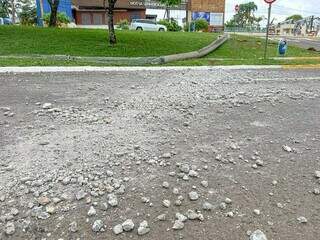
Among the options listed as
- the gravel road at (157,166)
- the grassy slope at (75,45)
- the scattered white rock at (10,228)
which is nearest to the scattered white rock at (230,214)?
the gravel road at (157,166)

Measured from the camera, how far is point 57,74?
902cm

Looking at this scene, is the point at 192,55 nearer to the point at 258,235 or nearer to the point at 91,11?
the point at 258,235

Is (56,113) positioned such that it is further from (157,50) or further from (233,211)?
(157,50)

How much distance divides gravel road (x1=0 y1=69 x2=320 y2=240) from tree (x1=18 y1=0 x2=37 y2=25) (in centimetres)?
4875

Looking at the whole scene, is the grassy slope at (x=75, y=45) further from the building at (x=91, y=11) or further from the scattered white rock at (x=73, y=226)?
the building at (x=91, y=11)

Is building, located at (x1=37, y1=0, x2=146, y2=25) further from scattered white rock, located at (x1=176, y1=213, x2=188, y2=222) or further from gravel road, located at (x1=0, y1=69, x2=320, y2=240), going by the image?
scattered white rock, located at (x1=176, y1=213, x2=188, y2=222)

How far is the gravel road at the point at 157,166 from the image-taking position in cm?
268

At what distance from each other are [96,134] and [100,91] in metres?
2.70

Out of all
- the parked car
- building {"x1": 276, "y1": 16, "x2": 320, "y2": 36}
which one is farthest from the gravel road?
building {"x1": 276, "y1": 16, "x2": 320, "y2": 36}

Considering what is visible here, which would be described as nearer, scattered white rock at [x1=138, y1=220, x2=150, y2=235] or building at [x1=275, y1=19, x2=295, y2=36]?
scattered white rock at [x1=138, y1=220, x2=150, y2=235]

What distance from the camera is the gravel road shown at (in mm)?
2680

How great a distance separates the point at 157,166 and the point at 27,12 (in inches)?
2194

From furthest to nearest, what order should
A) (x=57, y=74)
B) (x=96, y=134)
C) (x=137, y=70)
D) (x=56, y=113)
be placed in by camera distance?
(x=137, y=70), (x=57, y=74), (x=56, y=113), (x=96, y=134)

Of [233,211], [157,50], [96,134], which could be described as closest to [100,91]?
[96,134]
